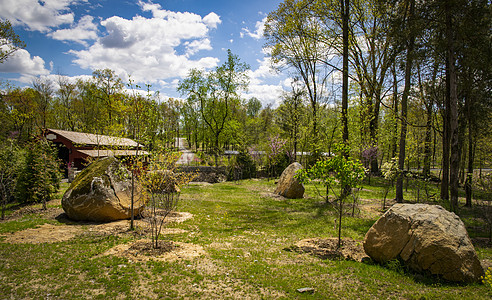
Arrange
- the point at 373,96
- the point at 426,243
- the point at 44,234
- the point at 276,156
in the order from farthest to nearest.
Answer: the point at 276,156 → the point at 373,96 → the point at 44,234 → the point at 426,243

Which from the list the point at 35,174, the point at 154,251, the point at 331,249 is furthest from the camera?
the point at 35,174

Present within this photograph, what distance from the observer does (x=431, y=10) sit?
11531mm

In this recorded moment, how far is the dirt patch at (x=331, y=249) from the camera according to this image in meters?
7.22

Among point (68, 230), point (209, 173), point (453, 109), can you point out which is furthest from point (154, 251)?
point (209, 173)

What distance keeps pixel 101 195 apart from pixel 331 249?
8.67 metres

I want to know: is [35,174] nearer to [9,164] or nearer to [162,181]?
[9,164]

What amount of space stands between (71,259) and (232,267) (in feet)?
13.4

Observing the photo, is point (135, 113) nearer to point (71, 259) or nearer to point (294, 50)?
point (71, 259)

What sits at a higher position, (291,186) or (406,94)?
(406,94)

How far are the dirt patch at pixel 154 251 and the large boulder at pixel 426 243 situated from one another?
16.5 feet

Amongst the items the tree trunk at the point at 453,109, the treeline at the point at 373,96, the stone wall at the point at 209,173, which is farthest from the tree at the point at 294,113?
the tree trunk at the point at 453,109

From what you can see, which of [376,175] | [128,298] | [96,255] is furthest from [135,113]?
[376,175]

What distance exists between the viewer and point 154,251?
7.12 meters

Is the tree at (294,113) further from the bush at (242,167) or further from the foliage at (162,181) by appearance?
the foliage at (162,181)
